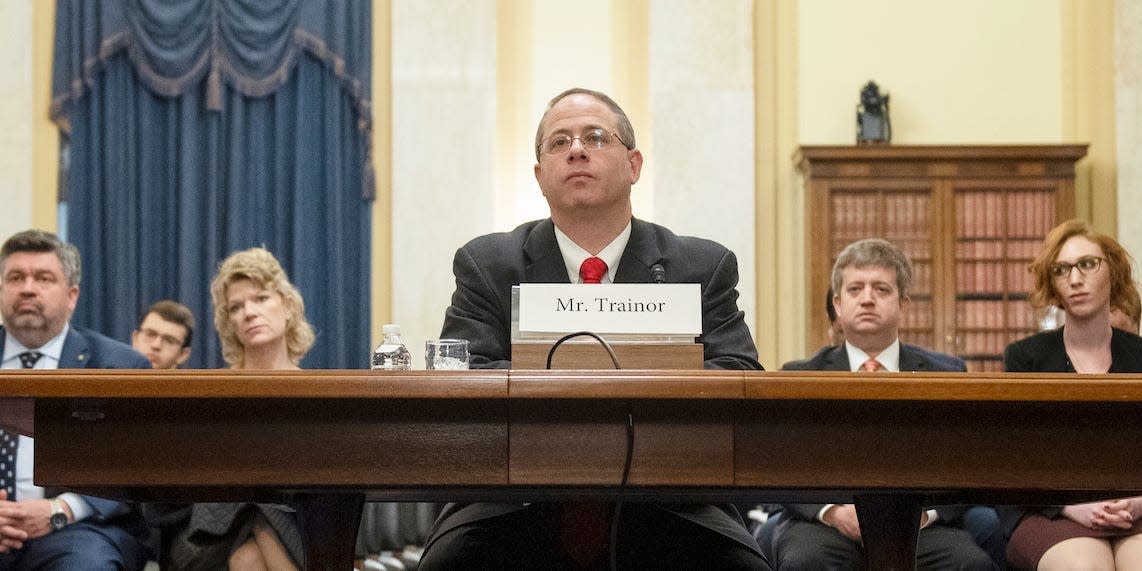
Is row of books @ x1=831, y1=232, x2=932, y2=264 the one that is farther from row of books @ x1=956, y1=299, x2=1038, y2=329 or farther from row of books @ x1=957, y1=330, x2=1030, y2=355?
row of books @ x1=957, y1=330, x2=1030, y2=355

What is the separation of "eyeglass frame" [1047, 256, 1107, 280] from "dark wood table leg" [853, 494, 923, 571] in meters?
1.90

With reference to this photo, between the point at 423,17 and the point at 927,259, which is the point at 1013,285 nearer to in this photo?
the point at 927,259

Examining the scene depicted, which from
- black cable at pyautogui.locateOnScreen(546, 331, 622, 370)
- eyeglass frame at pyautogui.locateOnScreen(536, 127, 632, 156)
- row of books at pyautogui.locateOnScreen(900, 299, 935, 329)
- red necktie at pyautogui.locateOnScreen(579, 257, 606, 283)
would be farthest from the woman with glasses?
row of books at pyautogui.locateOnScreen(900, 299, 935, 329)

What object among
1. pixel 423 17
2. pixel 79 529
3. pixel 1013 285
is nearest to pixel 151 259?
pixel 423 17

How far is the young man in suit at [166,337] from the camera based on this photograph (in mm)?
5492

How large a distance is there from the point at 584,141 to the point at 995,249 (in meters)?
5.70

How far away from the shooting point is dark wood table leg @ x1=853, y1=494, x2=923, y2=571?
208 cm

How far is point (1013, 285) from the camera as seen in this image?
303 inches

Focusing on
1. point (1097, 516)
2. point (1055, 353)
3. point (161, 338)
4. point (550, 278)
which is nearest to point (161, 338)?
point (161, 338)

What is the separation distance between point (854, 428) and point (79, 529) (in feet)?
8.09

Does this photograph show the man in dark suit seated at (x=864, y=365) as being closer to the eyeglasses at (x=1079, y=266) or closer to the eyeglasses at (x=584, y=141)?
the eyeglasses at (x=1079, y=266)

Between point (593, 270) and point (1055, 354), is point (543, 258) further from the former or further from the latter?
point (1055, 354)

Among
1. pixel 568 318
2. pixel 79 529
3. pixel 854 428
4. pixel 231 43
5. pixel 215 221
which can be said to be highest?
pixel 231 43

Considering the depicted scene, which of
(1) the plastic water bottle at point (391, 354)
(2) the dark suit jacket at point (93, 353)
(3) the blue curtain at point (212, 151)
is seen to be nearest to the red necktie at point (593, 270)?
(1) the plastic water bottle at point (391, 354)
